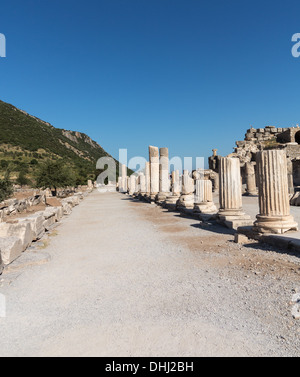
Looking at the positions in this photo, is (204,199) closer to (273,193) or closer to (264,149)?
(273,193)

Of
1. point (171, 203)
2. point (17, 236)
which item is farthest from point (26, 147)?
point (17, 236)

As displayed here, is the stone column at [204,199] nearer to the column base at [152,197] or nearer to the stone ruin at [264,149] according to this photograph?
the stone ruin at [264,149]

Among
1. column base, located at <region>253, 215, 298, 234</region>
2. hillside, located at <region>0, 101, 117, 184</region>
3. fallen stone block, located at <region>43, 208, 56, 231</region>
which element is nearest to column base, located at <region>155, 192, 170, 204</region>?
fallen stone block, located at <region>43, 208, 56, 231</region>

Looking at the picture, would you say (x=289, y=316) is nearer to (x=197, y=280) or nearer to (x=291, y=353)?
(x=291, y=353)

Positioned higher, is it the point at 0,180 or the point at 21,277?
the point at 0,180

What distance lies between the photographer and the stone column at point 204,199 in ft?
36.0

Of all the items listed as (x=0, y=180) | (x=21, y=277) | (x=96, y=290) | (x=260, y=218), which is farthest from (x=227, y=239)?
(x=0, y=180)

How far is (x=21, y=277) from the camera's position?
4492 mm

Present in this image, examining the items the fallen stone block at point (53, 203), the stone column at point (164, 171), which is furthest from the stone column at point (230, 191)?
the fallen stone block at point (53, 203)

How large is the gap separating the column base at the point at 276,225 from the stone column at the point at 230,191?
207 centimetres

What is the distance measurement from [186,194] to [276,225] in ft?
24.9

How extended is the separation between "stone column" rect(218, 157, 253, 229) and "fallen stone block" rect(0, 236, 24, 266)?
18.8ft
